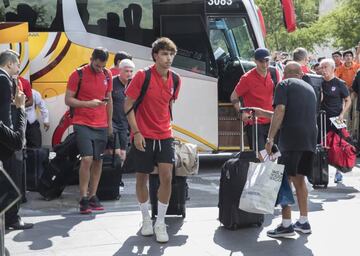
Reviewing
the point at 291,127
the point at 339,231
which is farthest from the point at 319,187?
the point at 291,127

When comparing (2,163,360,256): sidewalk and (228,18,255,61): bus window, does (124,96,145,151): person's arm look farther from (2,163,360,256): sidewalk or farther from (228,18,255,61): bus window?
(228,18,255,61): bus window

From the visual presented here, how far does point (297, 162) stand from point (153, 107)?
154 cm

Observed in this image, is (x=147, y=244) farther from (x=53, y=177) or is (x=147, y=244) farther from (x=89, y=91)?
(x=53, y=177)

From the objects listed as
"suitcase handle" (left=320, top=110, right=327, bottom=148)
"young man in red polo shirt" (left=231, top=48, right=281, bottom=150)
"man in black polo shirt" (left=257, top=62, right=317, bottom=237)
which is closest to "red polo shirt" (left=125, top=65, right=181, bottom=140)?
"man in black polo shirt" (left=257, top=62, right=317, bottom=237)

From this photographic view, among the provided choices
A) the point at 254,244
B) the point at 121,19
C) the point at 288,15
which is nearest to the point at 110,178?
the point at 254,244

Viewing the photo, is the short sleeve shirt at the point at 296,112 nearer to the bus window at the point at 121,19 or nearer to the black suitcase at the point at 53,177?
the black suitcase at the point at 53,177

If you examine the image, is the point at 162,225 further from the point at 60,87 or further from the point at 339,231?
the point at 60,87

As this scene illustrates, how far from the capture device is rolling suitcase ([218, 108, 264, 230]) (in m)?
6.55

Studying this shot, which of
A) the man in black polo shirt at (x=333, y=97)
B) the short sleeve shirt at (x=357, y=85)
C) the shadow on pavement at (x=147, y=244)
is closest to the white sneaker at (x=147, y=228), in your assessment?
the shadow on pavement at (x=147, y=244)

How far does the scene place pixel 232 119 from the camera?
1130cm

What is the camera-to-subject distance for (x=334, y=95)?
9.57 m

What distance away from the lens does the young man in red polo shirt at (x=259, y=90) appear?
305 inches

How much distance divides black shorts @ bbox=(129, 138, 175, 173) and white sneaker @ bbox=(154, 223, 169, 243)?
0.55 m

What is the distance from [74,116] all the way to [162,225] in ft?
6.70
